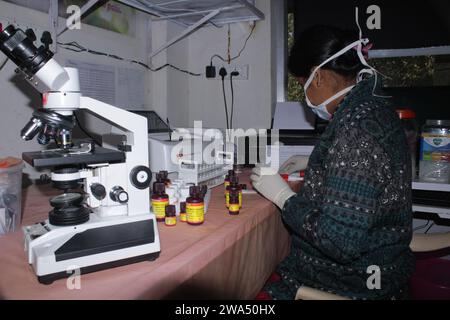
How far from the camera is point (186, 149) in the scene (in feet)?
4.29

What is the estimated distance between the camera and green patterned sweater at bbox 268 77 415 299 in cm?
86

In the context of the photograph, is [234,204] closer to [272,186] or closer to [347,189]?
[272,186]

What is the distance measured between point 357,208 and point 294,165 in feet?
2.82

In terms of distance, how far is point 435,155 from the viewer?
71.2 inches

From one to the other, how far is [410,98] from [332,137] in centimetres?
155

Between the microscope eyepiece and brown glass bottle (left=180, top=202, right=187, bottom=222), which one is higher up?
the microscope eyepiece

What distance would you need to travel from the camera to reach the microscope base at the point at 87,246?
67 centimetres

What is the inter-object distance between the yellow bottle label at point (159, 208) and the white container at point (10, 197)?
0.38 meters

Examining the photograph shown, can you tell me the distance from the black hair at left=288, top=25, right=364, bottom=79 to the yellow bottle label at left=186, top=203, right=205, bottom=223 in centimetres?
58

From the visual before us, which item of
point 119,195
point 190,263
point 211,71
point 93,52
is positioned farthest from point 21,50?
point 211,71

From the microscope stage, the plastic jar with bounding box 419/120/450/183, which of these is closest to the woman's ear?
the microscope stage

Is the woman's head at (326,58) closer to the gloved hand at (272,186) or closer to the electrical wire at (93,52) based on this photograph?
the gloved hand at (272,186)

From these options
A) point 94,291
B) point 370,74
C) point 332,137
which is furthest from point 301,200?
point 94,291

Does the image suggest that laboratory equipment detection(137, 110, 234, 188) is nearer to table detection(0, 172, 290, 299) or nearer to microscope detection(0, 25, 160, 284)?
table detection(0, 172, 290, 299)
